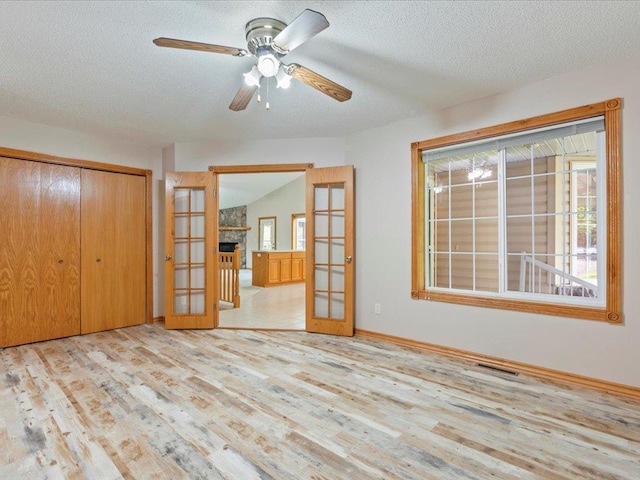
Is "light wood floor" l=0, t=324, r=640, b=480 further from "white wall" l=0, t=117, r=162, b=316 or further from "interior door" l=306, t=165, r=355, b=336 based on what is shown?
"white wall" l=0, t=117, r=162, b=316

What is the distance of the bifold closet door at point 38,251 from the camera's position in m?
3.47

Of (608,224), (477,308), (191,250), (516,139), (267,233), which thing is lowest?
(477,308)

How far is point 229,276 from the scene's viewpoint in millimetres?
5805

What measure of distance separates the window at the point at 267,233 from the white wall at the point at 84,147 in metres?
7.35

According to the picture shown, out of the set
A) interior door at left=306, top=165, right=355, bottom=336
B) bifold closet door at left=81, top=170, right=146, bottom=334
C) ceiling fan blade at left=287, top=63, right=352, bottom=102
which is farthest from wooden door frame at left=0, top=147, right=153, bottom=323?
ceiling fan blade at left=287, top=63, right=352, bottom=102

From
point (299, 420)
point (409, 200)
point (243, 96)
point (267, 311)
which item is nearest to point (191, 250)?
point (267, 311)

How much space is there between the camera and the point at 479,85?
2.83 meters

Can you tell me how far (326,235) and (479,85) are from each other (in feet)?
7.17

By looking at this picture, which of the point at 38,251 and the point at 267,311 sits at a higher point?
the point at 38,251

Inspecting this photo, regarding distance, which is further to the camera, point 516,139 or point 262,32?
point 516,139

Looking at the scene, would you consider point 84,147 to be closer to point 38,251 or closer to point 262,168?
point 38,251

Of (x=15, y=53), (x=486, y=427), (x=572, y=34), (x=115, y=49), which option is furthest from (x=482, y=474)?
(x=15, y=53)

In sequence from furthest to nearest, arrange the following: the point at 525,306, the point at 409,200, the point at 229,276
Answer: the point at 229,276 < the point at 409,200 < the point at 525,306

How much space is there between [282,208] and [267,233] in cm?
129
